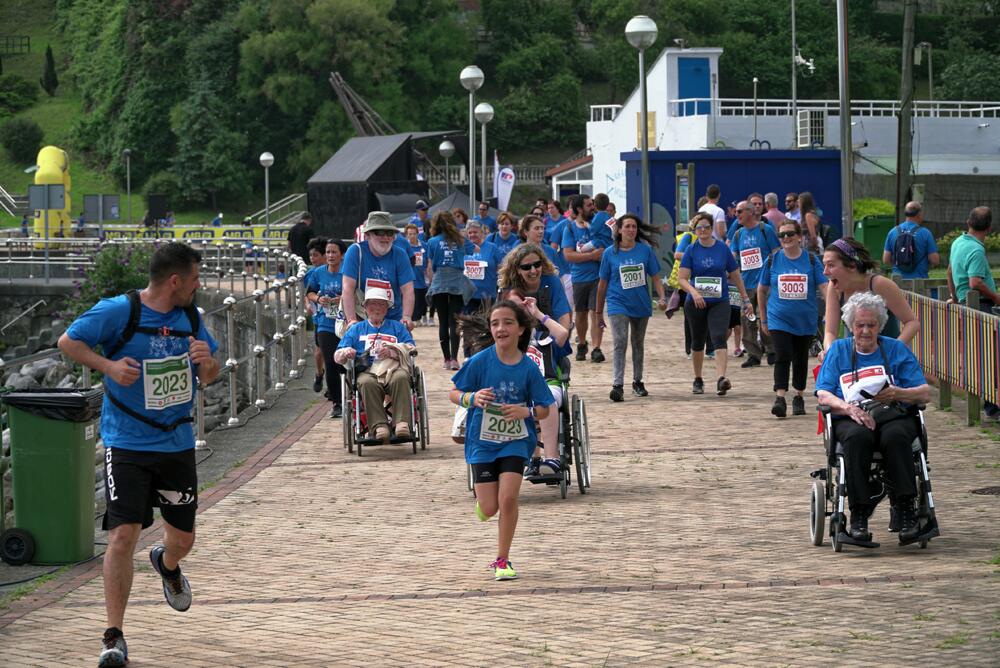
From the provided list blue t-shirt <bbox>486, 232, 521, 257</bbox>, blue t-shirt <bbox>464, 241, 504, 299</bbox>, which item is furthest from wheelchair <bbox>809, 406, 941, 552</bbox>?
blue t-shirt <bbox>486, 232, 521, 257</bbox>

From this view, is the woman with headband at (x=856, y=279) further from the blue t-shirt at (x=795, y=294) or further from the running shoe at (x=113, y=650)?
the running shoe at (x=113, y=650)

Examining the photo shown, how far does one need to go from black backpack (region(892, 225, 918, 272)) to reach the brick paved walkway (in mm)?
4686

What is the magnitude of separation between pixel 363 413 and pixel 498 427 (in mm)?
5295

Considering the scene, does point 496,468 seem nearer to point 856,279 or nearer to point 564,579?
point 564,579

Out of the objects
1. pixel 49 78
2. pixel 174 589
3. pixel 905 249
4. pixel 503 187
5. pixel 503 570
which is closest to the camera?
pixel 174 589

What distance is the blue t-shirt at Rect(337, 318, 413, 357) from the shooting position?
13.7m

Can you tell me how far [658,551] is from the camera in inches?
360

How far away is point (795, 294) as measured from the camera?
14617 millimetres

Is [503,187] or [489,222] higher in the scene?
[503,187]

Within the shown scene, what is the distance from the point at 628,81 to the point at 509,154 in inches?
313

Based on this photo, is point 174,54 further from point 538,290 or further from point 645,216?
point 538,290

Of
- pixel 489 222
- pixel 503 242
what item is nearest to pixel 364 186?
pixel 489 222

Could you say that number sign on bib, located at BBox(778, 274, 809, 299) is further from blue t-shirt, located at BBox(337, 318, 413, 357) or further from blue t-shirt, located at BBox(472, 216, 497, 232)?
blue t-shirt, located at BBox(472, 216, 497, 232)

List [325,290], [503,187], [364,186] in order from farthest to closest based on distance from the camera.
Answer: [364,186] < [503,187] < [325,290]
